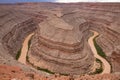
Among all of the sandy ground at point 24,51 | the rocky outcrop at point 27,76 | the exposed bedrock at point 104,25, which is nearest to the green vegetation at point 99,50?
the exposed bedrock at point 104,25

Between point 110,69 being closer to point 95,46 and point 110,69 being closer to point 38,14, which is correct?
point 95,46

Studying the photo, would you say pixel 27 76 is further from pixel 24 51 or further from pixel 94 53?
pixel 94 53

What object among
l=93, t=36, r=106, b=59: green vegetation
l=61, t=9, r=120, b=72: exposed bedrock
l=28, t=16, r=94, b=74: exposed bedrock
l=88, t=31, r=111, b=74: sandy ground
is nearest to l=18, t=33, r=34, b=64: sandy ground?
l=28, t=16, r=94, b=74: exposed bedrock

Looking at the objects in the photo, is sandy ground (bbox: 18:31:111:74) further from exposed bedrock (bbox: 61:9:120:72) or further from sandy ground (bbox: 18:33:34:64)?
exposed bedrock (bbox: 61:9:120:72)

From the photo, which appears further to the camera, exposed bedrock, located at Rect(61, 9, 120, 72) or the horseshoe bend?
Result: exposed bedrock, located at Rect(61, 9, 120, 72)

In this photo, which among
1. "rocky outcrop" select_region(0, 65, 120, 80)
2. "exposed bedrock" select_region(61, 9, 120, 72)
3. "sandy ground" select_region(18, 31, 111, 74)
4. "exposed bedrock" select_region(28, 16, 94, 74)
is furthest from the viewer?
"exposed bedrock" select_region(61, 9, 120, 72)

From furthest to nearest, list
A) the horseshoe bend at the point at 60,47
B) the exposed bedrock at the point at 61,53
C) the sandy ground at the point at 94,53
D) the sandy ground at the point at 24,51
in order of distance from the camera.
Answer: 1. the sandy ground at the point at 24,51
2. the sandy ground at the point at 94,53
3. the horseshoe bend at the point at 60,47
4. the exposed bedrock at the point at 61,53

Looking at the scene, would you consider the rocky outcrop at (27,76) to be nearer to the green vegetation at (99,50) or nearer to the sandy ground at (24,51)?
the sandy ground at (24,51)

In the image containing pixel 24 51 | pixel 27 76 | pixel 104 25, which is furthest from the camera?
pixel 104 25

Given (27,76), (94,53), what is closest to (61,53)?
(94,53)
